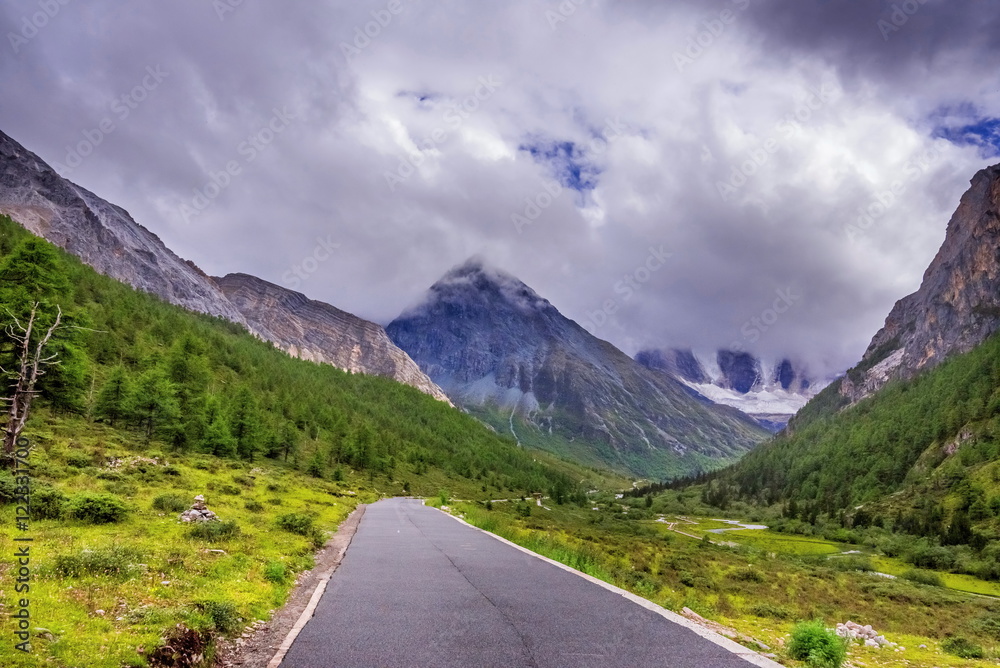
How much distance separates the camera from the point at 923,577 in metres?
70.9

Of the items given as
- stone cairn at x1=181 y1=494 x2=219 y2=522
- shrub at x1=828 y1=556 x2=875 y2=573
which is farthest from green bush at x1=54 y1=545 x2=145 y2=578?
shrub at x1=828 y1=556 x2=875 y2=573

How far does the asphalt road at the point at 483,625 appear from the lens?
332 inches

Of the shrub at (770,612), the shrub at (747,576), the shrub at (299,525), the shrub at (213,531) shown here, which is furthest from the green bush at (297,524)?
the shrub at (747,576)

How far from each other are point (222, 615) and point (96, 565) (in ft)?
16.0

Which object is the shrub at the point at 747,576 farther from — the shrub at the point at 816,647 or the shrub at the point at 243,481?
the shrub at the point at 243,481

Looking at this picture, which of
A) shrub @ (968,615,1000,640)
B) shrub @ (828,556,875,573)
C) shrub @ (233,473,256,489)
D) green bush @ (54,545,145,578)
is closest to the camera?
green bush @ (54,545,145,578)

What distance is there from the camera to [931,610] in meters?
44.2

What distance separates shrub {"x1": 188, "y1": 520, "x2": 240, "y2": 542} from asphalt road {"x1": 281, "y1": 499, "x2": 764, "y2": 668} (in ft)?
20.1

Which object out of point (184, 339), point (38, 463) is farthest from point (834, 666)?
point (184, 339)

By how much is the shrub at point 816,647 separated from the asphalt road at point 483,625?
2.35 m

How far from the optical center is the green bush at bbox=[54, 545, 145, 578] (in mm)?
11977

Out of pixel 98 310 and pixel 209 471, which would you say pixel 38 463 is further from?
pixel 98 310

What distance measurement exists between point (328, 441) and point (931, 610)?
124 meters

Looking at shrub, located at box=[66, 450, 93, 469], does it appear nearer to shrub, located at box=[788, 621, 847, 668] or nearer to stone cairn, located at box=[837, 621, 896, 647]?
shrub, located at box=[788, 621, 847, 668]
